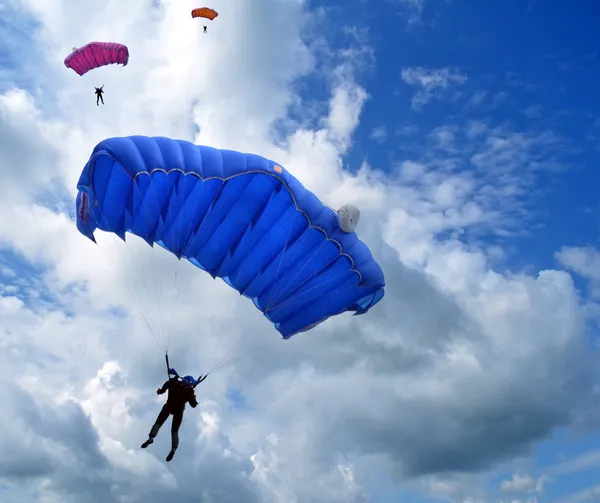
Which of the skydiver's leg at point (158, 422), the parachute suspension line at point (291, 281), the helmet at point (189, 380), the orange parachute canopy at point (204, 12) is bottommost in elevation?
the skydiver's leg at point (158, 422)

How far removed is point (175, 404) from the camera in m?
17.1

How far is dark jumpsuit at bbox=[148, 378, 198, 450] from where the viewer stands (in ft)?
55.8

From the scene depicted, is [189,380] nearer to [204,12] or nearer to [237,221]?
[237,221]

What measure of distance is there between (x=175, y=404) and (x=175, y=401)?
77 mm

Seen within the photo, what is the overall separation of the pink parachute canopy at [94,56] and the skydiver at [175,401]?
11.5 m

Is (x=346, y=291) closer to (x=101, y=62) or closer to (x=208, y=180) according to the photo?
(x=208, y=180)

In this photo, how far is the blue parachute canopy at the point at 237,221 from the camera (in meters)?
16.9

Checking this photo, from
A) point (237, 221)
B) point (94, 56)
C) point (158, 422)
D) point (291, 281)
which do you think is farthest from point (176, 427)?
point (94, 56)

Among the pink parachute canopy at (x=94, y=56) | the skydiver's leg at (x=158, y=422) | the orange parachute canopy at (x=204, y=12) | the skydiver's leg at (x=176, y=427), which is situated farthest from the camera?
the orange parachute canopy at (x=204, y=12)

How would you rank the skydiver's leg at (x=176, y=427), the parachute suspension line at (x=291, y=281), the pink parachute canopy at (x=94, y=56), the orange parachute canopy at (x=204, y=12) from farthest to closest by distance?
the orange parachute canopy at (x=204, y=12), the pink parachute canopy at (x=94, y=56), the parachute suspension line at (x=291, y=281), the skydiver's leg at (x=176, y=427)

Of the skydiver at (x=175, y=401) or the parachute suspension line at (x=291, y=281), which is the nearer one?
the skydiver at (x=175, y=401)

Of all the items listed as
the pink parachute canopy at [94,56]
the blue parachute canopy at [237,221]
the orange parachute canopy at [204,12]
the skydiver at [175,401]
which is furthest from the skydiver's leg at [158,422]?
the orange parachute canopy at [204,12]

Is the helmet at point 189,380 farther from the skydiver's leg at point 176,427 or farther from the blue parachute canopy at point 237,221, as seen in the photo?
the blue parachute canopy at point 237,221

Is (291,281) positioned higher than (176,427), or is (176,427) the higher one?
(291,281)
